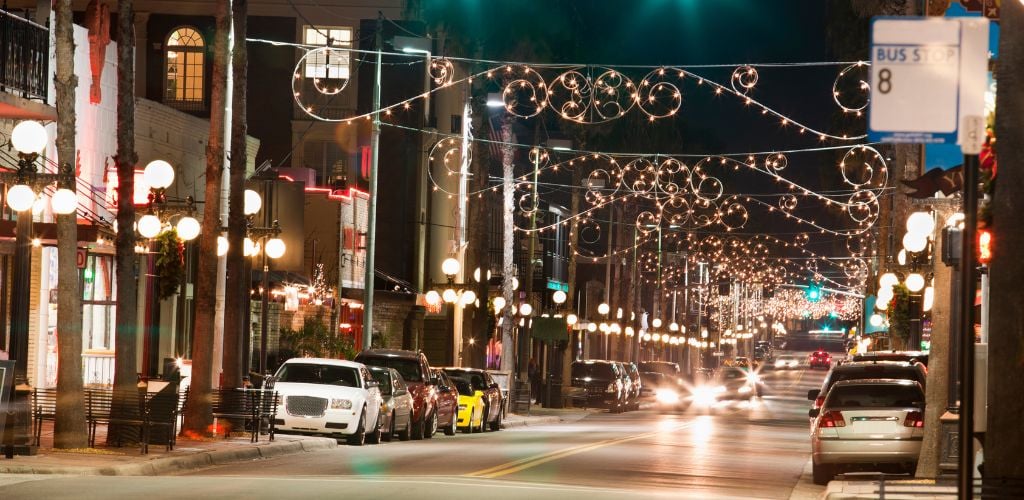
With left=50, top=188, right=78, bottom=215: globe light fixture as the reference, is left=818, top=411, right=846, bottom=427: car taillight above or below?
below

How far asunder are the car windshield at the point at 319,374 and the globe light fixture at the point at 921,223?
1080cm

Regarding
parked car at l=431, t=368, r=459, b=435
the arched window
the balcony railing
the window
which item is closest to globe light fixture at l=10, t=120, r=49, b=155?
the balcony railing

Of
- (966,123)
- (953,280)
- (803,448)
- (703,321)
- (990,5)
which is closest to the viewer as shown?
(966,123)

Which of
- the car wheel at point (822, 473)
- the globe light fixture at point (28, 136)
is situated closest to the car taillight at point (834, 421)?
the car wheel at point (822, 473)

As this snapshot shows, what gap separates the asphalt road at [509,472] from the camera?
17812mm

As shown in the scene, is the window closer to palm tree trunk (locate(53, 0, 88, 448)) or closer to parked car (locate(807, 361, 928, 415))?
parked car (locate(807, 361, 928, 415))

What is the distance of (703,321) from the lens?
15075cm

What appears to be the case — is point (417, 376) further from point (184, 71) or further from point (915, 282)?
point (184, 71)

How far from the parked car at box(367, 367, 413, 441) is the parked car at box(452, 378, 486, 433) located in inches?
205

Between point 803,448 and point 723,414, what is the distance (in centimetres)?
2468

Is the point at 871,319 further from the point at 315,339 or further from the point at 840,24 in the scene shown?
the point at 315,339

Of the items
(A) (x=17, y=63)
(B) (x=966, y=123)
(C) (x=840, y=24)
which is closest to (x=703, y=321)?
(C) (x=840, y=24)

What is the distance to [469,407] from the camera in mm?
38656

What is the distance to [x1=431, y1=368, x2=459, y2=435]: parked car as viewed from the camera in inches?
1411
